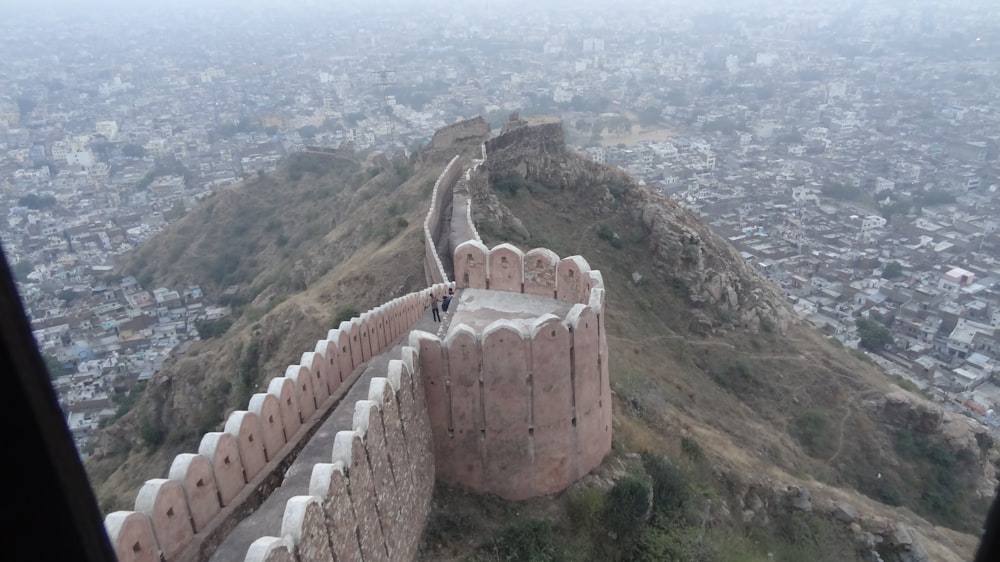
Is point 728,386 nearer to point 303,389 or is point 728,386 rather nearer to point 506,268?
point 506,268

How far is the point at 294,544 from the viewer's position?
23.4 ft

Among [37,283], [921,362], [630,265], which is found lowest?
[921,362]

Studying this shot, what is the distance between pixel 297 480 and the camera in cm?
936

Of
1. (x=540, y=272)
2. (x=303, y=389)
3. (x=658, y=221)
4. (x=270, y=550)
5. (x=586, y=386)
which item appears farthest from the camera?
(x=658, y=221)

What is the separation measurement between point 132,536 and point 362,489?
2.72 m

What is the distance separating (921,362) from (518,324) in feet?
132

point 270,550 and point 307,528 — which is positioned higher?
point 270,550

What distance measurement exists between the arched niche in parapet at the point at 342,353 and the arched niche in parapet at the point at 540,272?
374 centimetres

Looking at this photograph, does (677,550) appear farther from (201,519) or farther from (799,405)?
(799,405)

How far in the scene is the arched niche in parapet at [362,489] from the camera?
28.2 ft

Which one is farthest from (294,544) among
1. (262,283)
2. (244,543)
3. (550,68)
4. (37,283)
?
(550,68)

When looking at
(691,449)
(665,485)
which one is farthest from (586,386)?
(691,449)

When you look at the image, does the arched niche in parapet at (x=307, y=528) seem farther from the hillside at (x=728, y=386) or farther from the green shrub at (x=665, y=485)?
the green shrub at (x=665, y=485)

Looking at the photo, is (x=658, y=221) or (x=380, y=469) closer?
(x=380, y=469)
